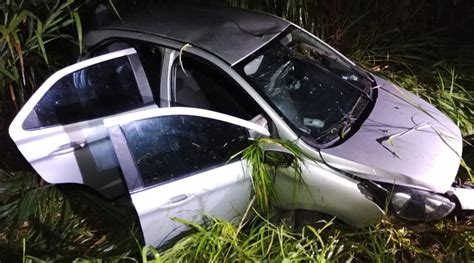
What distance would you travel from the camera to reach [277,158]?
300 centimetres

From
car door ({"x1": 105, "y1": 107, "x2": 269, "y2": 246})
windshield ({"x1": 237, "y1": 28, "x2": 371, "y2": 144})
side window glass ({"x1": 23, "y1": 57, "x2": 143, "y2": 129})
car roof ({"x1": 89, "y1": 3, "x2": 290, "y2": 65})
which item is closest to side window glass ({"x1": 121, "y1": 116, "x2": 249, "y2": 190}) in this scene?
car door ({"x1": 105, "y1": 107, "x2": 269, "y2": 246})

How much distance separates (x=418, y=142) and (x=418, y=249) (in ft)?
2.04

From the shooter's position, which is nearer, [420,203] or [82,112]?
[420,203]

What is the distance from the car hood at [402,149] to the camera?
9.10ft

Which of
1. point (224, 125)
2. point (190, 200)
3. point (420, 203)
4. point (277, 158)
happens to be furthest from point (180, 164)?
point (420, 203)

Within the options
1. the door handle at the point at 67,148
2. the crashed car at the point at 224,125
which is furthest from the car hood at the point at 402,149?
the door handle at the point at 67,148

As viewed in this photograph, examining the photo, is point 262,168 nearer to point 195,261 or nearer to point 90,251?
point 195,261

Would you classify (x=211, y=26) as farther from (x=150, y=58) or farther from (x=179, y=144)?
(x=179, y=144)

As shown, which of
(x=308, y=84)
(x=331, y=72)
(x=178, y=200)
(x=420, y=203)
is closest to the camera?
(x=420, y=203)

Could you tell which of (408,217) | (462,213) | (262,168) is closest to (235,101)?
(262,168)

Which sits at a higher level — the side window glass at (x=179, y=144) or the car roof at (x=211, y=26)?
the car roof at (x=211, y=26)

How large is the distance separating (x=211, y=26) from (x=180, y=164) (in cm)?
102

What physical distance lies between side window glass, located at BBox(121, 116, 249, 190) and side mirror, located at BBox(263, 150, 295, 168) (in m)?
0.15

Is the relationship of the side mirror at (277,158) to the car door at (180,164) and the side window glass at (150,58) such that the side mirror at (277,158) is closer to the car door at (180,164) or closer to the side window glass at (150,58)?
the car door at (180,164)
